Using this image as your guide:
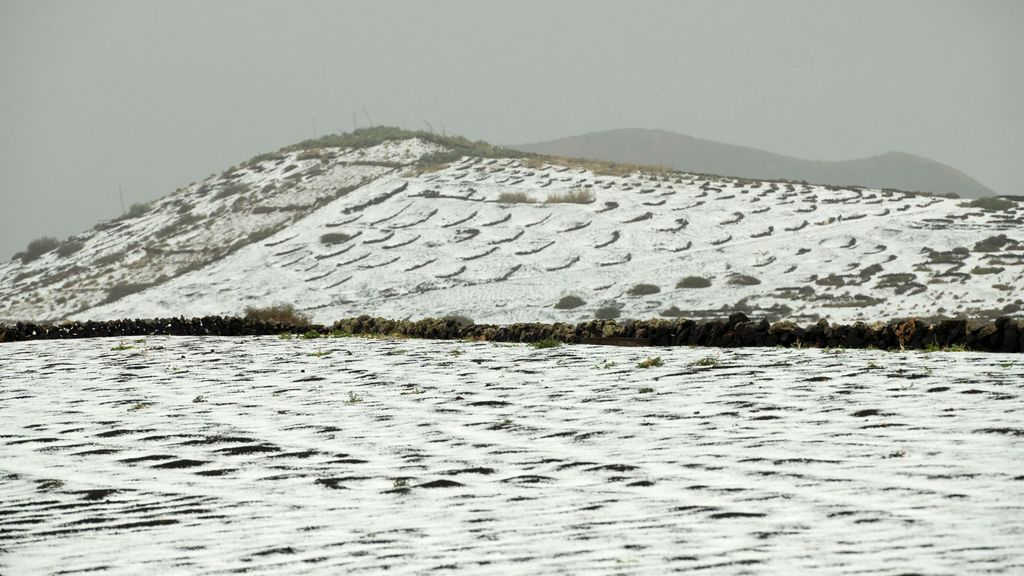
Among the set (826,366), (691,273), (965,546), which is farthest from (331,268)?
(965,546)

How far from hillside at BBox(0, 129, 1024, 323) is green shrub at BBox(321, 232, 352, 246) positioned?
20cm

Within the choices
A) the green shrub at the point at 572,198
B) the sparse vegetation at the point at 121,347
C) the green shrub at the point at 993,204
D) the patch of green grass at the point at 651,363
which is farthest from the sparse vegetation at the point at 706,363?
the green shrub at the point at 572,198

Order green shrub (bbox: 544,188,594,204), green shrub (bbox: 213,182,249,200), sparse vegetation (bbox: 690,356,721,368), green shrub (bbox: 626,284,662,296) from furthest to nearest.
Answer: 1. green shrub (bbox: 213,182,249,200)
2. green shrub (bbox: 544,188,594,204)
3. green shrub (bbox: 626,284,662,296)
4. sparse vegetation (bbox: 690,356,721,368)

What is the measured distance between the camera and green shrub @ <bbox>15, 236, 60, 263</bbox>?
52963mm

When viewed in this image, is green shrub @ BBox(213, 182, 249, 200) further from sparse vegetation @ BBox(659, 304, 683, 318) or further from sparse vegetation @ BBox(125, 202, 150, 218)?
sparse vegetation @ BBox(659, 304, 683, 318)

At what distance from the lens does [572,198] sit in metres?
42.6

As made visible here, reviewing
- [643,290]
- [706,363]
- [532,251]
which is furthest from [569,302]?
[706,363]

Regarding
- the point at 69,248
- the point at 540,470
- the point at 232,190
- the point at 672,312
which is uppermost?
the point at 232,190

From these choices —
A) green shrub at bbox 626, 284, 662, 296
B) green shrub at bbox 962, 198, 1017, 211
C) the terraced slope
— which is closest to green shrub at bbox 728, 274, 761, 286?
green shrub at bbox 626, 284, 662, 296

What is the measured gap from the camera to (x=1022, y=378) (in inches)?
375

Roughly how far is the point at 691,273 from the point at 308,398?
23.2 m

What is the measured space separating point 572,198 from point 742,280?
12.7 m

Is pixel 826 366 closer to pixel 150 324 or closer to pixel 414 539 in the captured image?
pixel 414 539

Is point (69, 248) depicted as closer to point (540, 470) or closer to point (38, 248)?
point (38, 248)
